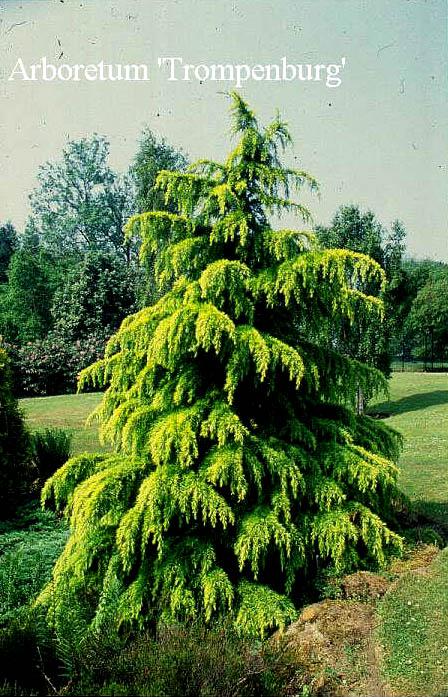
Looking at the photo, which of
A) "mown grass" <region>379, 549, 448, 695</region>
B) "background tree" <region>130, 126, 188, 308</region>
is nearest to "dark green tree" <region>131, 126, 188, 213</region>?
"background tree" <region>130, 126, 188, 308</region>

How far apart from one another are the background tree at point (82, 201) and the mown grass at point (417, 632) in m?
37.5

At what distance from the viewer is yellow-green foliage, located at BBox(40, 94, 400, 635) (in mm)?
4824

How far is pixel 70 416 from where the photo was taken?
60.6ft

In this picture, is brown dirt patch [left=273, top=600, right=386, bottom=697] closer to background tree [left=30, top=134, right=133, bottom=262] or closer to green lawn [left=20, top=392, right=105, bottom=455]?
green lawn [left=20, top=392, right=105, bottom=455]

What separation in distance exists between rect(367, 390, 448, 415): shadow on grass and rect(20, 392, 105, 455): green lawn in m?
10.8

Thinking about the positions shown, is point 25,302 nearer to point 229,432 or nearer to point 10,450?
point 10,450

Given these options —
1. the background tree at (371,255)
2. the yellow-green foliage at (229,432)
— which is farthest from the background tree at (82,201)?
the yellow-green foliage at (229,432)

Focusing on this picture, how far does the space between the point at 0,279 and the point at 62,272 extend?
1098 cm

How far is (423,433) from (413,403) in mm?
7065

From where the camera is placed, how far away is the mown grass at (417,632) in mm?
4082

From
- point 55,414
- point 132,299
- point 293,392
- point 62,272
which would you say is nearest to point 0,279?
point 62,272

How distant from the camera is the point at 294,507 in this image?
550 cm

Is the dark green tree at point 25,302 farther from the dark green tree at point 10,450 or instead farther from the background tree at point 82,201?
the dark green tree at point 10,450

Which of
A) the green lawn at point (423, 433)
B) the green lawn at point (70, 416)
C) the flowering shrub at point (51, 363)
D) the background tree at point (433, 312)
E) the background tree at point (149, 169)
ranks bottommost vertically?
the green lawn at point (423, 433)
